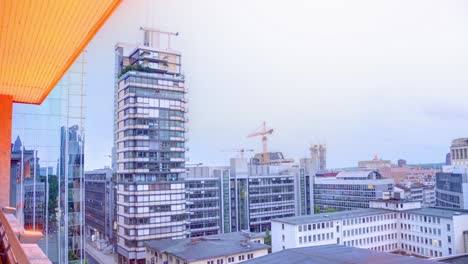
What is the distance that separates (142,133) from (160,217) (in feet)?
23.1

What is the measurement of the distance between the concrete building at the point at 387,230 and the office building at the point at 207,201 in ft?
35.9

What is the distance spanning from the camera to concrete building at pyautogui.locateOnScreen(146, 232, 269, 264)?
22281 millimetres

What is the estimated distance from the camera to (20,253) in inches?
63.8

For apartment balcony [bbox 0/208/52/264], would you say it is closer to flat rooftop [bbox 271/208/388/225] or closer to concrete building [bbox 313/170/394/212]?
flat rooftop [bbox 271/208/388/225]

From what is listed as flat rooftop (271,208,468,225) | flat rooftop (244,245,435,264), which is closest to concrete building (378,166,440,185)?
flat rooftop (271,208,468,225)

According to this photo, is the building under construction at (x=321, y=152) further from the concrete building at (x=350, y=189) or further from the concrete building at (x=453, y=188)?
the concrete building at (x=453, y=188)

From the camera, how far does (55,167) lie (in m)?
11.4

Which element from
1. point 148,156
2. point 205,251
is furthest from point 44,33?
point 148,156

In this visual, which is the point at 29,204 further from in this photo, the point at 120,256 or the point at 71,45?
the point at 120,256

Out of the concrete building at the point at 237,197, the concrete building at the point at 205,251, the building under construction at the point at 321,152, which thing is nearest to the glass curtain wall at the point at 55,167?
the concrete building at the point at 205,251

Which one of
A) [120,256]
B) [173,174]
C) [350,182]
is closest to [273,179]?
[350,182]

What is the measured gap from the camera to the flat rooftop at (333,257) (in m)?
16.4

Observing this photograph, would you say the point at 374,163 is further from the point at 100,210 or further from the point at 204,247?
the point at 204,247

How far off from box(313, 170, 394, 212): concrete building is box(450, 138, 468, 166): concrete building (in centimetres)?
2304
